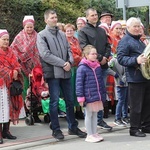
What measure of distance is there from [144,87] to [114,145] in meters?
1.25

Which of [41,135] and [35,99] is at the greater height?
[35,99]

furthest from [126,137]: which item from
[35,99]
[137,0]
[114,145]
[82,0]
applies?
[82,0]

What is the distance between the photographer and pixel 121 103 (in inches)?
343

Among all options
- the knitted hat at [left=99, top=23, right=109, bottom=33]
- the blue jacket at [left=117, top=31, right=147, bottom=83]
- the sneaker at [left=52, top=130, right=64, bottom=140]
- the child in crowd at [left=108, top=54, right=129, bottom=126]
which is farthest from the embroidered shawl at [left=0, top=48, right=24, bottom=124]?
the knitted hat at [left=99, top=23, right=109, bottom=33]

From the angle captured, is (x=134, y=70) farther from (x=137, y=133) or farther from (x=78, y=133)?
(x=78, y=133)

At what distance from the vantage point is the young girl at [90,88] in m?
7.20

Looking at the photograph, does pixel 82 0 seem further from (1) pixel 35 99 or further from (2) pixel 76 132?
(2) pixel 76 132

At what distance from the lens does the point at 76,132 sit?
300 inches

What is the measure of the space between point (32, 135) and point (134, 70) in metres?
2.11

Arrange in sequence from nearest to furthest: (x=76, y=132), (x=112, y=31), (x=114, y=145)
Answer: (x=114, y=145)
(x=76, y=132)
(x=112, y=31)

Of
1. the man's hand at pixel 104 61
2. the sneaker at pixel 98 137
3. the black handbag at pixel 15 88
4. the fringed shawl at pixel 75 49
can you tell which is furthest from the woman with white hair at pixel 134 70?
the black handbag at pixel 15 88

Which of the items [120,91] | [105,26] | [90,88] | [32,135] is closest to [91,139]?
[90,88]

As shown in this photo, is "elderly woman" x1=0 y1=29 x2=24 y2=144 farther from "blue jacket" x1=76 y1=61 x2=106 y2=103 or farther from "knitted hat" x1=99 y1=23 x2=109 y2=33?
"knitted hat" x1=99 y1=23 x2=109 y2=33

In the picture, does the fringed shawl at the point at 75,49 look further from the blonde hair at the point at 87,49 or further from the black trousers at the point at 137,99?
the black trousers at the point at 137,99
